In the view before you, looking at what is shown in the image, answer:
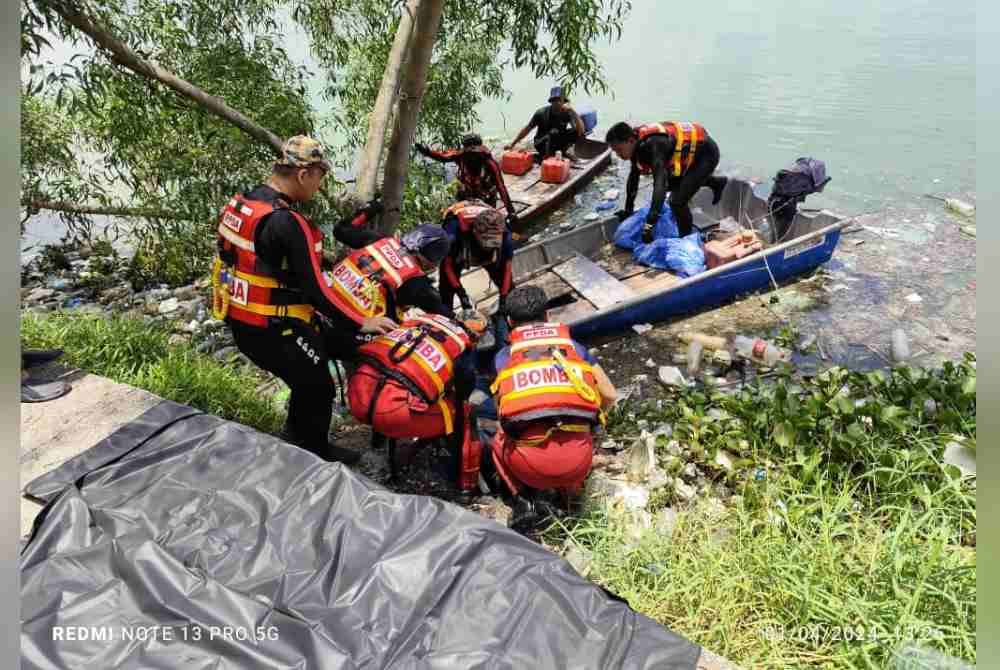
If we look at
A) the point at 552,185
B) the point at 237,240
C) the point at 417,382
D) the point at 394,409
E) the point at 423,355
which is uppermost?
the point at 237,240

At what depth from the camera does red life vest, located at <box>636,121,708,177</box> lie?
676 cm

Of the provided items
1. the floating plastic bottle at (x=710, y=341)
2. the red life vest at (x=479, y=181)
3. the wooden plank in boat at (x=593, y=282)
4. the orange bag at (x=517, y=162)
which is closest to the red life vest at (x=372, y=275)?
the wooden plank in boat at (x=593, y=282)

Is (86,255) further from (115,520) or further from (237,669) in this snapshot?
(237,669)

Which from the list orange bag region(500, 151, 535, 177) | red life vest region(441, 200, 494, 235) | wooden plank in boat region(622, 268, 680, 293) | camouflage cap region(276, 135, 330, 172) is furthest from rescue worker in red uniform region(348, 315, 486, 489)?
orange bag region(500, 151, 535, 177)

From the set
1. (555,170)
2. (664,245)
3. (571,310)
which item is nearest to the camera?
(571,310)

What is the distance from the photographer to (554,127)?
10148mm

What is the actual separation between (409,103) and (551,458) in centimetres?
283

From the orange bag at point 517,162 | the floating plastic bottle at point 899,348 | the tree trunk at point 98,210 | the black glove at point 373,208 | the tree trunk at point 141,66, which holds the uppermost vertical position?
the tree trunk at point 141,66

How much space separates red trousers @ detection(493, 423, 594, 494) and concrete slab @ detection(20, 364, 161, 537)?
6.20ft

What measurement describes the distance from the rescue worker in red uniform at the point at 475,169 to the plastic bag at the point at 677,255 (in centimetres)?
155

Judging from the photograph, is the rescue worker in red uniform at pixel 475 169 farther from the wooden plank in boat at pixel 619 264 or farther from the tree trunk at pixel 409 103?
the tree trunk at pixel 409 103

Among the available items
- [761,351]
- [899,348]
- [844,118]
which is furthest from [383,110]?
[844,118]

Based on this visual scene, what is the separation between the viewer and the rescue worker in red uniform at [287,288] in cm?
349

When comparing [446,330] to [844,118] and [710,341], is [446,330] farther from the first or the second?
[844,118]
